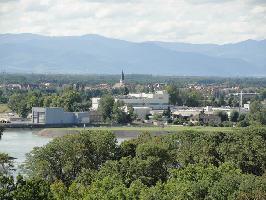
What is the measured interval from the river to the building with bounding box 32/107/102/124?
4.68 metres

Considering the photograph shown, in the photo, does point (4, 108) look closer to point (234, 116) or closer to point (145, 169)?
point (234, 116)

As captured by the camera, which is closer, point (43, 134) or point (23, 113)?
point (43, 134)

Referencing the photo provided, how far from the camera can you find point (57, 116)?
240ft

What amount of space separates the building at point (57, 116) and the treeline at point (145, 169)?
39.5 meters

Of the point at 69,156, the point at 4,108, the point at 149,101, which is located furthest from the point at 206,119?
the point at 69,156

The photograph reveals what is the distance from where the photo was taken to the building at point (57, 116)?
72.3m

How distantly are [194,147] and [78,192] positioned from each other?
38.2 ft

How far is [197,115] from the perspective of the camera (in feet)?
250

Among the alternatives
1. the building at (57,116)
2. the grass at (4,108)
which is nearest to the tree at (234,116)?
the building at (57,116)

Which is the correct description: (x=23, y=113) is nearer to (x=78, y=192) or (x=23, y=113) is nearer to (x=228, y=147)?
(x=228, y=147)

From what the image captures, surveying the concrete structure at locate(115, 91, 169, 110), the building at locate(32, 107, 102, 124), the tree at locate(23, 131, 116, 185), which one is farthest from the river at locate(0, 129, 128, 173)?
the concrete structure at locate(115, 91, 169, 110)

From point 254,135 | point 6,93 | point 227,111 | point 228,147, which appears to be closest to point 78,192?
point 228,147

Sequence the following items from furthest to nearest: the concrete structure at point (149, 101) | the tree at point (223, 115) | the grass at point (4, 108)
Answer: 1. the grass at point (4, 108)
2. the concrete structure at point (149, 101)
3. the tree at point (223, 115)

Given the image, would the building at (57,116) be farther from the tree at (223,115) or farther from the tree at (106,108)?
the tree at (223,115)
